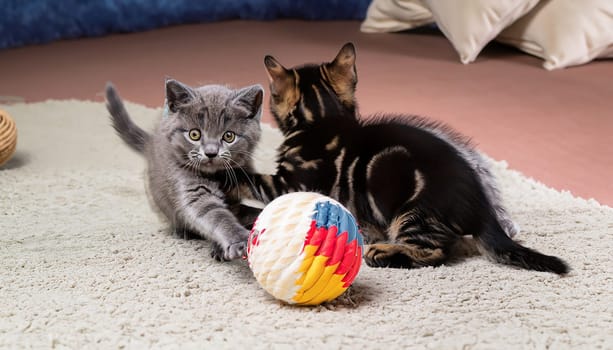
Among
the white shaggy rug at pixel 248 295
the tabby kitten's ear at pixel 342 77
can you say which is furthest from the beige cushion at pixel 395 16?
the tabby kitten's ear at pixel 342 77

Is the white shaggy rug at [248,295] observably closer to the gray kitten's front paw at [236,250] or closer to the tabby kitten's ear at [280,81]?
the gray kitten's front paw at [236,250]

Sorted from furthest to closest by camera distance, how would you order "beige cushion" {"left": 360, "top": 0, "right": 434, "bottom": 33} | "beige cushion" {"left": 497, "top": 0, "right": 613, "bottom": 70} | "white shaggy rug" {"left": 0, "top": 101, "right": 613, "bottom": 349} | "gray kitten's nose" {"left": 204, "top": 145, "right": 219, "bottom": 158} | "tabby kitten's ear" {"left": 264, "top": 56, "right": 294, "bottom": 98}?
"beige cushion" {"left": 360, "top": 0, "right": 434, "bottom": 33} < "beige cushion" {"left": 497, "top": 0, "right": 613, "bottom": 70} < "tabby kitten's ear" {"left": 264, "top": 56, "right": 294, "bottom": 98} < "gray kitten's nose" {"left": 204, "top": 145, "right": 219, "bottom": 158} < "white shaggy rug" {"left": 0, "top": 101, "right": 613, "bottom": 349}

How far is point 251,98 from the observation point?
166 centimetres

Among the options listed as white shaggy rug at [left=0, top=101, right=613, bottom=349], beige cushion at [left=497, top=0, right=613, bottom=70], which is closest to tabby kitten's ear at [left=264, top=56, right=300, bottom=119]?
white shaggy rug at [left=0, top=101, right=613, bottom=349]

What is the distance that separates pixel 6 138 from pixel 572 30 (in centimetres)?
230

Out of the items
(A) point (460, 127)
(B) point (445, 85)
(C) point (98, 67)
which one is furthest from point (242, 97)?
(C) point (98, 67)

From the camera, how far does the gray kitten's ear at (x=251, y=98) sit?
1646 millimetres

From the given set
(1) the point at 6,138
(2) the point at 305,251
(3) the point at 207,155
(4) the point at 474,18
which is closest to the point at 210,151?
(3) the point at 207,155

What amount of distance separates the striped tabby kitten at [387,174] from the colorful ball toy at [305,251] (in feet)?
0.77

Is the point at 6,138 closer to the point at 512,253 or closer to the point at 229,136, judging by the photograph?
the point at 229,136

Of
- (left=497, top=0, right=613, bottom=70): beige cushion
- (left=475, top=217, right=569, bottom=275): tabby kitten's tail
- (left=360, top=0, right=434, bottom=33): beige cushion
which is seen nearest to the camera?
(left=475, top=217, right=569, bottom=275): tabby kitten's tail

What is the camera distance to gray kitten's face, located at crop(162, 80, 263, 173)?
160 centimetres

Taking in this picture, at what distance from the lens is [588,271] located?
1494 mm

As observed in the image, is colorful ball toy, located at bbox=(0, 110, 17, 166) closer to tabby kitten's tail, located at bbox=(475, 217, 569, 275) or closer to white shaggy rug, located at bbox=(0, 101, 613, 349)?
white shaggy rug, located at bbox=(0, 101, 613, 349)
